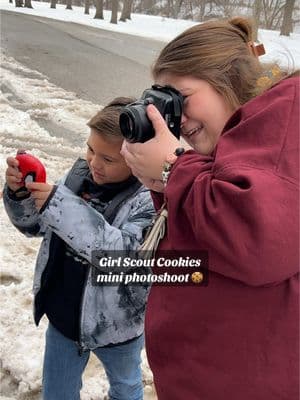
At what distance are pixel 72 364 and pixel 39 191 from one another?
66cm

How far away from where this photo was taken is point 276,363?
101 centimetres

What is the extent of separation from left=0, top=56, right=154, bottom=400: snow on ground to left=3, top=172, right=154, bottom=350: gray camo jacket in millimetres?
703

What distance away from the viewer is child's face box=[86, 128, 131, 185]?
161 centimetres

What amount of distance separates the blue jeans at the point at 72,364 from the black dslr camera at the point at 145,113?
0.94 m

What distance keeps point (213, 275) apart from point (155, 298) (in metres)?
0.20

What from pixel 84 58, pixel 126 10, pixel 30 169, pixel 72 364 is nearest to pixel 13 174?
pixel 30 169

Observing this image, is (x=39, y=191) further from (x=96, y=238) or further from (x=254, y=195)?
(x=254, y=195)

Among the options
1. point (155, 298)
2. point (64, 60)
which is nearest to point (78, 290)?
point (155, 298)

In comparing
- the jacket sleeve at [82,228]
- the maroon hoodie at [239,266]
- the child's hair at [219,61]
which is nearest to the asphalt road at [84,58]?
the jacket sleeve at [82,228]

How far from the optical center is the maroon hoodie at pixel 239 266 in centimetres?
→ 87

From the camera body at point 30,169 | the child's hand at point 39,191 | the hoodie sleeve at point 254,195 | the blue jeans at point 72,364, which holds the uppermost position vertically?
the hoodie sleeve at point 254,195

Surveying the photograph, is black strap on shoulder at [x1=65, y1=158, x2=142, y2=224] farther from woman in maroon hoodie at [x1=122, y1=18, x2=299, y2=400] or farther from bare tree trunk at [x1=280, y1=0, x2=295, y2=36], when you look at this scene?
bare tree trunk at [x1=280, y1=0, x2=295, y2=36]

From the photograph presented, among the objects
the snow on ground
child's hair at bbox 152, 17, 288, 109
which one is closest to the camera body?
child's hair at bbox 152, 17, 288, 109

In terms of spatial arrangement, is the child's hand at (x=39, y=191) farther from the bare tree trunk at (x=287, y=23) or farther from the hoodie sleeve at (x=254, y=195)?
the bare tree trunk at (x=287, y=23)
